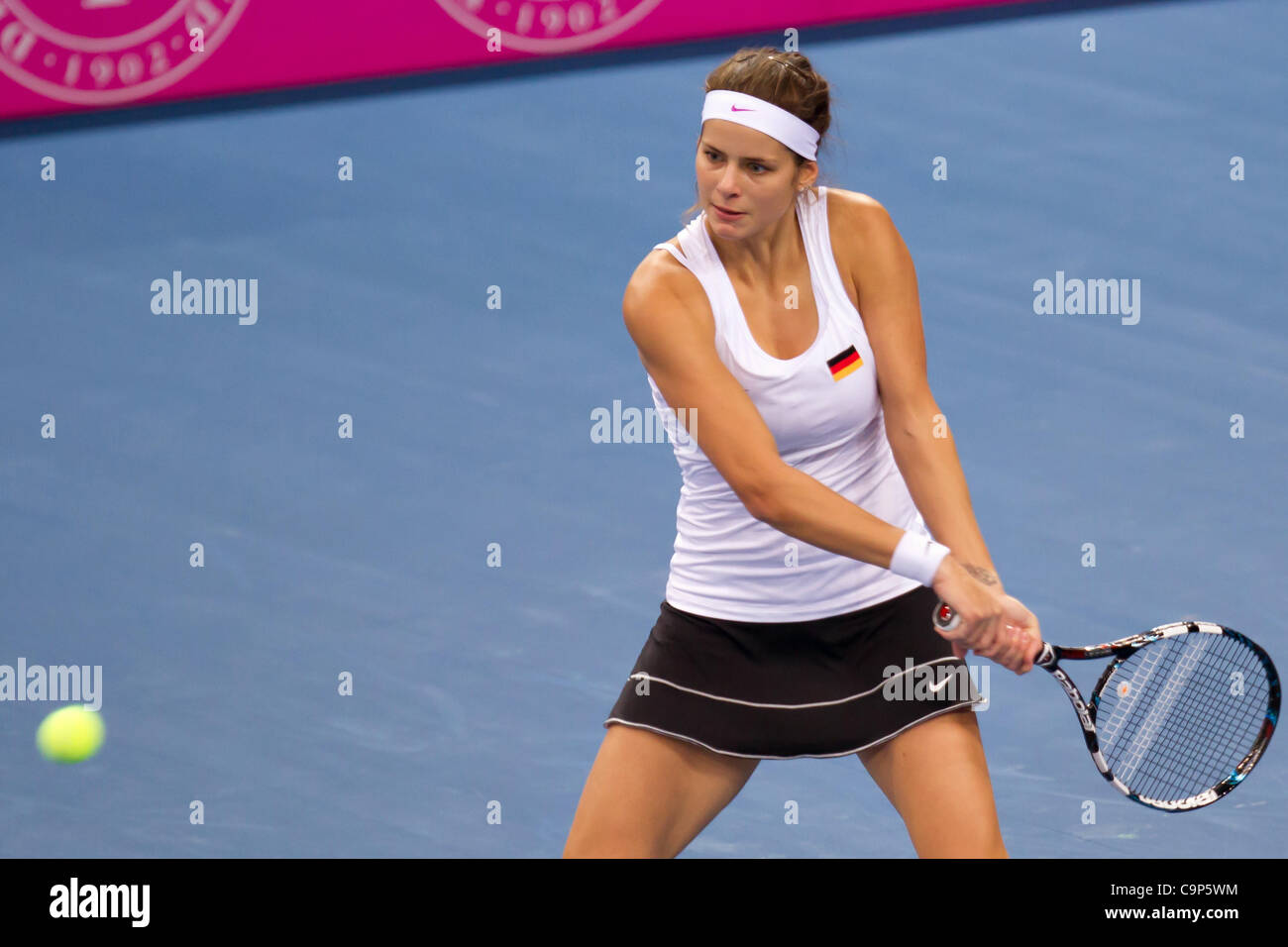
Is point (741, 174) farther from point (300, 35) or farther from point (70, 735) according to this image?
point (300, 35)

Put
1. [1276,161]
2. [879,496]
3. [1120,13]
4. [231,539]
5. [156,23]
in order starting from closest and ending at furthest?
[879,496], [231,539], [1276,161], [1120,13], [156,23]

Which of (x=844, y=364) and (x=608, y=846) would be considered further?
(x=844, y=364)

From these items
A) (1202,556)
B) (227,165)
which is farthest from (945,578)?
(227,165)

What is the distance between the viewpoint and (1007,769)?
4.92m

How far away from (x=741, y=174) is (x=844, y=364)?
36 cm

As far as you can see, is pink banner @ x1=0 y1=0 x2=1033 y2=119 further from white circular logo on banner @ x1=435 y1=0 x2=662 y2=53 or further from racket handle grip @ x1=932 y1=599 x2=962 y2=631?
racket handle grip @ x1=932 y1=599 x2=962 y2=631

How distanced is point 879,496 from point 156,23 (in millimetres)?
5727

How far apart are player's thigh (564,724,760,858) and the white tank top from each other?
0.25m

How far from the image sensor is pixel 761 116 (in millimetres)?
3080

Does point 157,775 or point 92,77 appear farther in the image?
point 92,77

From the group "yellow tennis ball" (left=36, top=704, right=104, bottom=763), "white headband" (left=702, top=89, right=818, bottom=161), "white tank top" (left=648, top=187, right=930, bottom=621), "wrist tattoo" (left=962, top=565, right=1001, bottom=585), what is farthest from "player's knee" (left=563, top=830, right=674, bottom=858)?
"yellow tennis ball" (left=36, top=704, right=104, bottom=763)

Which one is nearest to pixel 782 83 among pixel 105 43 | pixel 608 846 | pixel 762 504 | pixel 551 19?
pixel 762 504

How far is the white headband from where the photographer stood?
3.07m
